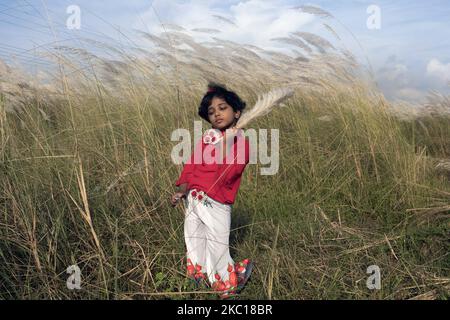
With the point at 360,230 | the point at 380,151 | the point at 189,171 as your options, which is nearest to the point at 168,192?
the point at 189,171

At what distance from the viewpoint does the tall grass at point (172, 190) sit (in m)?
1.82

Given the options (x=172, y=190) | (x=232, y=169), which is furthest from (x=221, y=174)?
(x=172, y=190)

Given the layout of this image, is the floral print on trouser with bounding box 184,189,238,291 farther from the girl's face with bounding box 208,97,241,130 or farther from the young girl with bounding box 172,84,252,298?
the girl's face with bounding box 208,97,241,130

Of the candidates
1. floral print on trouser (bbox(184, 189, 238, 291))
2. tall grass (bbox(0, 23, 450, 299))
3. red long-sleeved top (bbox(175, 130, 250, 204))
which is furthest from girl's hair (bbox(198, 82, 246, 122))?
tall grass (bbox(0, 23, 450, 299))

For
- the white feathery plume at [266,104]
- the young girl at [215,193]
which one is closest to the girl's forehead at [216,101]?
the young girl at [215,193]

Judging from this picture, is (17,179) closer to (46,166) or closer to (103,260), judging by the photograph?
(46,166)

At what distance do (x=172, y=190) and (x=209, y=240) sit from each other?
49cm

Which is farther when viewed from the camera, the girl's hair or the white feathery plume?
the girl's hair

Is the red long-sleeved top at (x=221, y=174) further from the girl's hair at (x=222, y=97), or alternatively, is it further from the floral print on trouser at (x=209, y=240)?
the girl's hair at (x=222, y=97)

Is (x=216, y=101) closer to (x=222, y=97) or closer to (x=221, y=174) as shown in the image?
(x=222, y=97)

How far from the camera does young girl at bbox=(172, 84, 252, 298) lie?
1.80m

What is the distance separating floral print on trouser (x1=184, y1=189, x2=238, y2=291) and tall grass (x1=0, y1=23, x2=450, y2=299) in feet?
0.28

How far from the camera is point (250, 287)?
192 centimetres

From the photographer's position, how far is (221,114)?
185 cm
